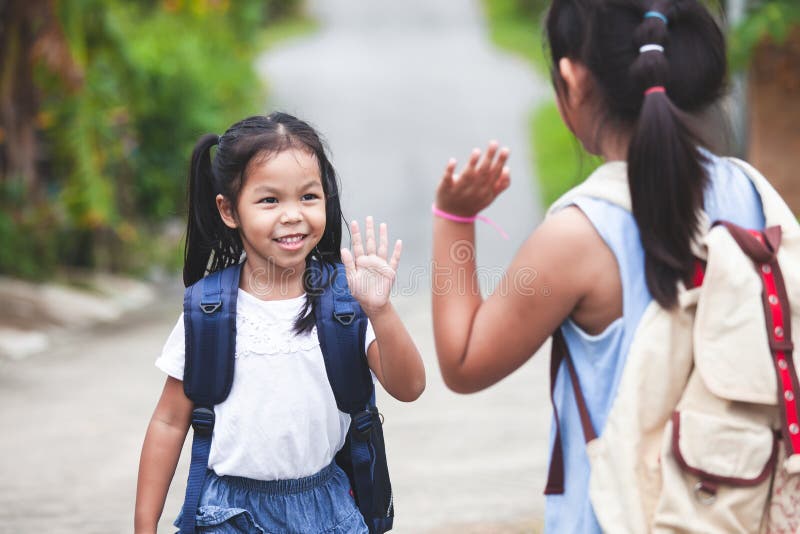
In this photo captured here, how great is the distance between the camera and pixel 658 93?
6.11ft

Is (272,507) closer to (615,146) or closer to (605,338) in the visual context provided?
(605,338)

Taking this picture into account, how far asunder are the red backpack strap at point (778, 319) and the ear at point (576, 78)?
1.19 feet

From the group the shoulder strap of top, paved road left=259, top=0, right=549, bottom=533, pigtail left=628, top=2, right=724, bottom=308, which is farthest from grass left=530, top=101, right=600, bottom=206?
pigtail left=628, top=2, right=724, bottom=308

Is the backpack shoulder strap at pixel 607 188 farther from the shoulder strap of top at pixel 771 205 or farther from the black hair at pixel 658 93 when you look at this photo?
the shoulder strap of top at pixel 771 205

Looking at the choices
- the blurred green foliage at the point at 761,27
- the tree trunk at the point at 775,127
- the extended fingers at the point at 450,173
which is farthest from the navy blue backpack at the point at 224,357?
the tree trunk at the point at 775,127

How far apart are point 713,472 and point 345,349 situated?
0.88 meters

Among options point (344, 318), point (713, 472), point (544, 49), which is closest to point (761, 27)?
point (544, 49)

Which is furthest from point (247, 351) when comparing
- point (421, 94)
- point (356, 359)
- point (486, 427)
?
point (421, 94)

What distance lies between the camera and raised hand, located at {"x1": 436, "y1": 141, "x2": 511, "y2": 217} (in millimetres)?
2004

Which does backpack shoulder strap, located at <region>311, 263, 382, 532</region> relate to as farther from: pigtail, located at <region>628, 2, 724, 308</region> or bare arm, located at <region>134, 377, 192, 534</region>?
pigtail, located at <region>628, 2, 724, 308</region>

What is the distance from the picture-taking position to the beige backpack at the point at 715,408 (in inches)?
69.9

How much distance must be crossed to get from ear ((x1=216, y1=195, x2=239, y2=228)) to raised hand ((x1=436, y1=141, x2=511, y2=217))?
0.62 m

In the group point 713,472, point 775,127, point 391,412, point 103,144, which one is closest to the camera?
point 713,472

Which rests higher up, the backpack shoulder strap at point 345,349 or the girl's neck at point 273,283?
the girl's neck at point 273,283
